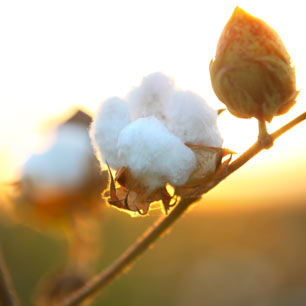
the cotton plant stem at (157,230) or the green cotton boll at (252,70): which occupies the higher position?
the green cotton boll at (252,70)

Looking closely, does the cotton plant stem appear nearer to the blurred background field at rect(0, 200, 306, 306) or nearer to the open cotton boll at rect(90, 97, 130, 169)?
the open cotton boll at rect(90, 97, 130, 169)

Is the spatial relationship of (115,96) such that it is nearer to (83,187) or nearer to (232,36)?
(232,36)

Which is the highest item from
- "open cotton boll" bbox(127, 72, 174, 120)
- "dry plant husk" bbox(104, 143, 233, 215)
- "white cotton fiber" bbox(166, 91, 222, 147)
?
"open cotton boll" bbox(127, 72, 174, 120)

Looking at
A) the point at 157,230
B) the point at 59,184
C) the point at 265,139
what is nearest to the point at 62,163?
the point at 59,184

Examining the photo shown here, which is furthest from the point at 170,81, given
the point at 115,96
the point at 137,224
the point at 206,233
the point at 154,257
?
the point at 206,233

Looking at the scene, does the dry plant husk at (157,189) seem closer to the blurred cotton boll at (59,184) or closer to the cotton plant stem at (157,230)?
the cotton plant stem at (157,230)

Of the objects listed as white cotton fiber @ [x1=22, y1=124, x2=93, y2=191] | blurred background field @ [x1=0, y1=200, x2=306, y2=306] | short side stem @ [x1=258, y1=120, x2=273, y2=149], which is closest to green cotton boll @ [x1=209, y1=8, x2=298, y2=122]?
short side stem @ [x1=258, y1=120, x2=273, y2=149]

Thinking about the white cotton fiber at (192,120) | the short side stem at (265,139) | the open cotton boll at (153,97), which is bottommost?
the short side stem at (265,139)

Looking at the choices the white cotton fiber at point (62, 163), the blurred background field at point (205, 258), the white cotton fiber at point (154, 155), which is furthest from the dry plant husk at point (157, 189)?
the blurred background field at point (205, 258)
